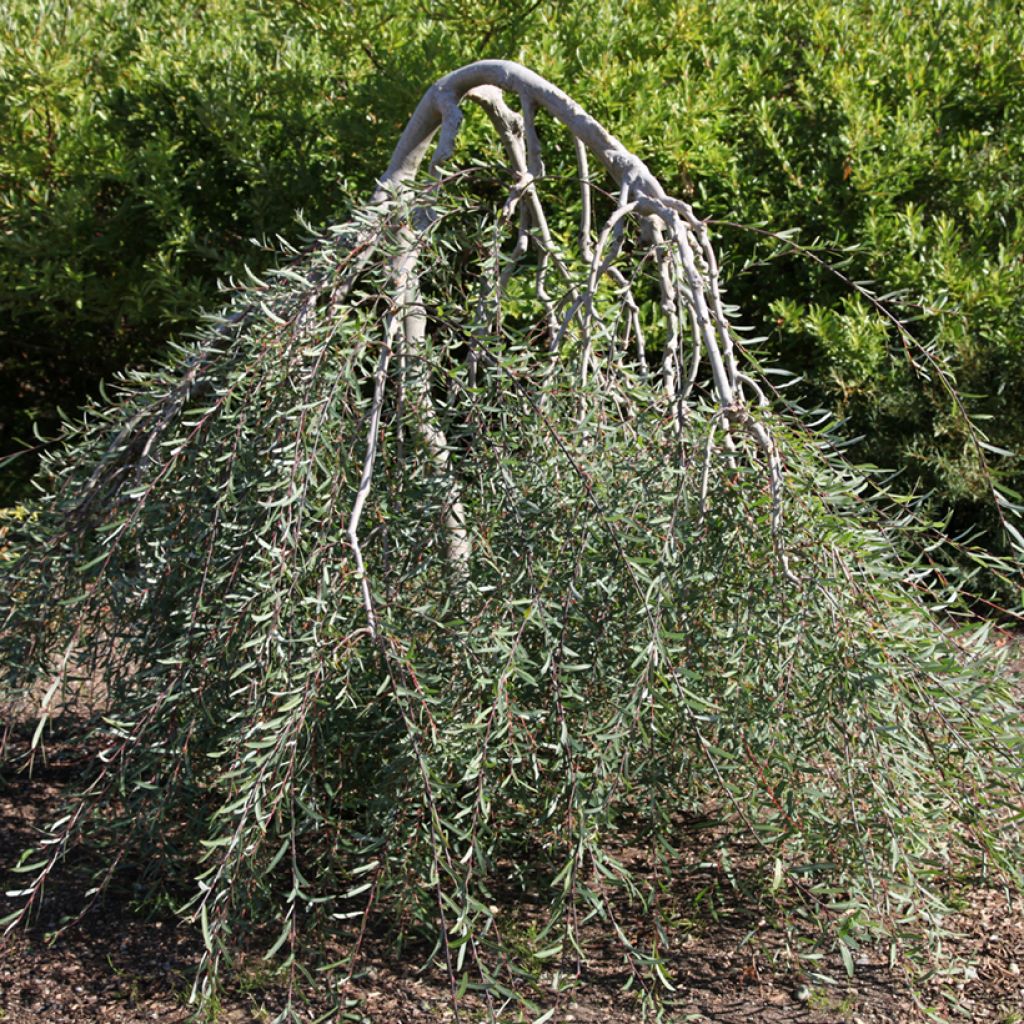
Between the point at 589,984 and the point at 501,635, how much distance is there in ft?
2.67

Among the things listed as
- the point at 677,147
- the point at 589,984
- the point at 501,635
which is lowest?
the point at 589,984

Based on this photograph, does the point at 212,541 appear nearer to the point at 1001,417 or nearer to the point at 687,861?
the point at 687,861

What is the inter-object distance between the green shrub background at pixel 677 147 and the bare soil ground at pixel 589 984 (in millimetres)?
2397

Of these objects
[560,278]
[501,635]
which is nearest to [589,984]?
[501,635]

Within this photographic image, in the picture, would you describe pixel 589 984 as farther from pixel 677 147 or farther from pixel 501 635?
pixel 677 147

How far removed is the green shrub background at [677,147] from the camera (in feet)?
15.3

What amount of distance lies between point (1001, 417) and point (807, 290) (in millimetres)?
878

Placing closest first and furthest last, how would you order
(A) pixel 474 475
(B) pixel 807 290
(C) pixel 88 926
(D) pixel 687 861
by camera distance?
(A) pixel 474 475 < (C) pixel 88 926 < (D) pixel 687 861 < (B) pixel 807 290

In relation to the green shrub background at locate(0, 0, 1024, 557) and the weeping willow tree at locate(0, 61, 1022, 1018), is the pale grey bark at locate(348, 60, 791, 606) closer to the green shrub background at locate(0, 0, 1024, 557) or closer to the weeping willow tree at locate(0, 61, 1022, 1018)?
the weeping willow tree at locate(0, 61, 1022, 1018)

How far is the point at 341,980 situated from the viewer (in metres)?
2.39

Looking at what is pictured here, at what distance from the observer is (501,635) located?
7.26 ft

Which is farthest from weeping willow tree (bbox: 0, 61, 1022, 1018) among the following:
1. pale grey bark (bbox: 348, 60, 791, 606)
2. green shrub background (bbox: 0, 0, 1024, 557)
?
green shrub background (bbox: 0, 0, 1024, 557)

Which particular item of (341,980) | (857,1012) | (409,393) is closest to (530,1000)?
(341,980)

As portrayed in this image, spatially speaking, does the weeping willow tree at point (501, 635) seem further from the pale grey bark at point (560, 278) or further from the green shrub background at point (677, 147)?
the green shrub background at point (677, 147)
